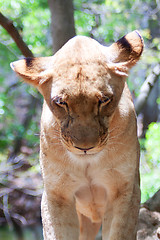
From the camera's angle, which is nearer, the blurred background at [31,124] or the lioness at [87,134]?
the lioness at [87,134]

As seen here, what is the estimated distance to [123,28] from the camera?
11.0m

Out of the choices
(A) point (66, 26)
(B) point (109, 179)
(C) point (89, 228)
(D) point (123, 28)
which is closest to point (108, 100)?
(B) point (109, 179)

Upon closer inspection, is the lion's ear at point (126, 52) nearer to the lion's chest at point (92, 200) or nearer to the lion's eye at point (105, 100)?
the lion's eye at point (105, 100)

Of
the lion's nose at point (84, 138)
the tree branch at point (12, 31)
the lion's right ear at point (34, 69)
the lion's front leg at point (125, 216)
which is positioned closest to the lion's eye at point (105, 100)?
the lion's nose at point (84, 138)

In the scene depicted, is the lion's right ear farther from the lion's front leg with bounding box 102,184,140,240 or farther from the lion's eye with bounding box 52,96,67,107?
the lion's front leg with bounding box 102,184,140,240

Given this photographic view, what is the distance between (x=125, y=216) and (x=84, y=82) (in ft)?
3.62

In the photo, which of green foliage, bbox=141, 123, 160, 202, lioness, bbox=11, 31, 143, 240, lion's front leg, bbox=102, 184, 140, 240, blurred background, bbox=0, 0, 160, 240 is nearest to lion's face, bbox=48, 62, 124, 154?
lioness, bbox=11, 31, 143, 240

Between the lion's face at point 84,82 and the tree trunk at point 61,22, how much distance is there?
2.23 meters

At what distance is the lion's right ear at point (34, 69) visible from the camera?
98.7 inches

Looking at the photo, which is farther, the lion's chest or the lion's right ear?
the lion's chest

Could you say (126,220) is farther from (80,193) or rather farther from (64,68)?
(64,68)

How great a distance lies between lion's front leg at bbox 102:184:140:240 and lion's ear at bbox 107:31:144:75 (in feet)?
3.12

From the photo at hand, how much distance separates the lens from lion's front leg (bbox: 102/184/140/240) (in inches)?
106

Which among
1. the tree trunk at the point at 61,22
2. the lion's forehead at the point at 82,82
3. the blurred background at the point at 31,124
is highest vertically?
the lion's forehead at the point at 82,82
